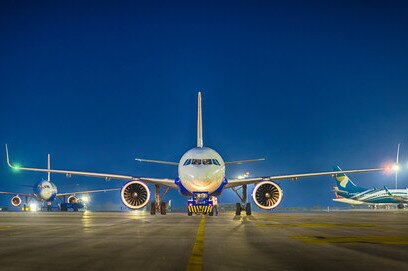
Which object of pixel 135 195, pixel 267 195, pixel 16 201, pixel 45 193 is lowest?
pixel 267 195

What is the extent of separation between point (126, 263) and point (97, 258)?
0.77 m

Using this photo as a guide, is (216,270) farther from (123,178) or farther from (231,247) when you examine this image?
(123,178)

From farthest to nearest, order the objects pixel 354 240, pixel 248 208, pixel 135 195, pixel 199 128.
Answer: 1. pixel 199 128
2. pixel 248 208
3. pixel 135 195
4. pixel 354 240

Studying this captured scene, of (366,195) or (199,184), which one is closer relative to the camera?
(199,184)

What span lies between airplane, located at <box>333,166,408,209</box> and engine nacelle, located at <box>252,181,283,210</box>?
39.6m

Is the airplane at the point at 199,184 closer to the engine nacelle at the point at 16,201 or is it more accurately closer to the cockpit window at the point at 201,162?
the cockpit window at the point at 201,162

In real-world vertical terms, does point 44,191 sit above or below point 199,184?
above

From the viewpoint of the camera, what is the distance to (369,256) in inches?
301

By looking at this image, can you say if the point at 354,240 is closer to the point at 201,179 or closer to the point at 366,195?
the point at 201,179

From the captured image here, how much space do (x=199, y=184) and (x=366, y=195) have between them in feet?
179

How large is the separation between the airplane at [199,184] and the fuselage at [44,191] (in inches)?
1234

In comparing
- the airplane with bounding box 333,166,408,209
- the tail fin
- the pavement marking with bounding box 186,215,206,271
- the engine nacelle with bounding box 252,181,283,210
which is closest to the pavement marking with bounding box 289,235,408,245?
the pavement marking with bounding box 186,215,206,271

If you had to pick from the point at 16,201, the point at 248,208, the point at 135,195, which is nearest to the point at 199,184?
the point at 135,195

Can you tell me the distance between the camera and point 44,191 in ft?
191
